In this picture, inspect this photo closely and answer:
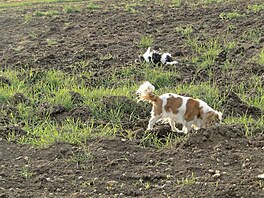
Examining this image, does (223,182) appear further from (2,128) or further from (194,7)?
(194,7)

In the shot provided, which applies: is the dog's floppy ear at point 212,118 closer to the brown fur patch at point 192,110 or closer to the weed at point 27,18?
the brown fur patch at point 192,110

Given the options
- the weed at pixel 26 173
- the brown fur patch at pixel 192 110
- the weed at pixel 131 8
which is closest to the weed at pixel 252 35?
the weed at pixel 131 8

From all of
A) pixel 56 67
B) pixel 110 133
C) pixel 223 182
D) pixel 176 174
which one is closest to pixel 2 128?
pixel 110 133

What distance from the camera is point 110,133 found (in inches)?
222

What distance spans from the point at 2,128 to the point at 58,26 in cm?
724

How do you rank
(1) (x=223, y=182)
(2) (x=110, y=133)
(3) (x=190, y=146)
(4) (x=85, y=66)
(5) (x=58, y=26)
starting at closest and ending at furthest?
(1) (x=223, y=182), (3) (x=190, y=146), (2) (x=110, y=133), (4) (x=85, y=66), (5) (x=58, y=26)

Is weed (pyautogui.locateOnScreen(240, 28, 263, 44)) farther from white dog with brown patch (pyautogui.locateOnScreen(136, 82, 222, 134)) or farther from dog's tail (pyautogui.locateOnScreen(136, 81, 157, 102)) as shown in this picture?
dog's tail (pyautogui.locateOnScreen(136, 81, 157, 102))

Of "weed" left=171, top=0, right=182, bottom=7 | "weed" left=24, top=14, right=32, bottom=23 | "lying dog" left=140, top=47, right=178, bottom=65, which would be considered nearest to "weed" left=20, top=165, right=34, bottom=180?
"lying dog" left=140, top=47, right=178, bottom=65

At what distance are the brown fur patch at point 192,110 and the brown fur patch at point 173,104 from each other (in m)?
0.10

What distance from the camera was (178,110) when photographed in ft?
19.4

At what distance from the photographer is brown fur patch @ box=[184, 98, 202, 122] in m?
5.92

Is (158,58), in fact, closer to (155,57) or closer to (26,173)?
(155,57)

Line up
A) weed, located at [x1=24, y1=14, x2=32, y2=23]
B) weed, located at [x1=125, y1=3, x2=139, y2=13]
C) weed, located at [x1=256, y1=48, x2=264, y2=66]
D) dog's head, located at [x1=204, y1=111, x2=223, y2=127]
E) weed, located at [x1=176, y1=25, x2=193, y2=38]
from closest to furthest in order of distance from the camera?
dog's head, located at [x1=204, y1=111, x2=223, y2=127] < weed, located at [x1=256, y1=48, x2=264, y2=66] < weed, located at [x1=176, y1=25, x2=193, y2=38] < weed, located at [x1=24, y1=14, x2=32, y2=23] < weed, located at [x1=125, y1=3, x2=139, y2=13]

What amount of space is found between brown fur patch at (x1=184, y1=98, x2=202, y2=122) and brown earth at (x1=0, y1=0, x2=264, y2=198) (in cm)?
28
